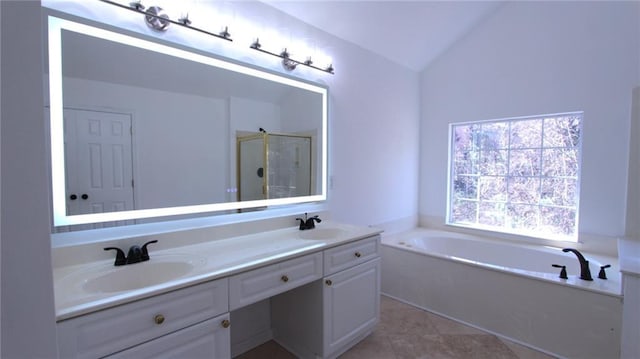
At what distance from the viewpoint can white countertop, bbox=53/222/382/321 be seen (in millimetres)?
968

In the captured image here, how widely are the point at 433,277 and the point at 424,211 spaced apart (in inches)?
49.0

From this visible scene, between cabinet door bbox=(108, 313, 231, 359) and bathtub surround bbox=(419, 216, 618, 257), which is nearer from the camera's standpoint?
cabinet door bbox=(108, 313, 231, 359)

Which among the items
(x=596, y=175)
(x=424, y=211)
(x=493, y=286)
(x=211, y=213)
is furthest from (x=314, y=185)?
(x=596, y=175)

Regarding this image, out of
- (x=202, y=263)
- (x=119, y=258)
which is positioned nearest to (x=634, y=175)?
(x=202, y=263)

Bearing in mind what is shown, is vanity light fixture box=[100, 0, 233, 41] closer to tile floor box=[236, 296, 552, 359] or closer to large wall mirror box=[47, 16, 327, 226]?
large wall mirror box=[47, 16, 327, 226]

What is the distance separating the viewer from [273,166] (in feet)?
7.17

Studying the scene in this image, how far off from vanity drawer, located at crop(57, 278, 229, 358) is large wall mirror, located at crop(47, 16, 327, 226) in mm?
623

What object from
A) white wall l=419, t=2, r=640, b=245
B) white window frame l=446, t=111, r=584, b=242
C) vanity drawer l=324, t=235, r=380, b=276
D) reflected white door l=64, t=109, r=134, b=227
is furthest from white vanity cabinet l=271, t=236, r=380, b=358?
white wall l=419, t=2, r=640, b=245

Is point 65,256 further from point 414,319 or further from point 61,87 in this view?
point 414,319

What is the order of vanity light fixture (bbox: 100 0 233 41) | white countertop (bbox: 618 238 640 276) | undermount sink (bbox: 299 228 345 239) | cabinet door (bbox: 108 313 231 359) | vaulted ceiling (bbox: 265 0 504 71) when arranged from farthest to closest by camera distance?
1. vaulted ceiling (bbox: 265 0 504 71)
2. undermount sink (bbox: 299 228 345 239)
3. white countertop (bbox: 618 238 640 276)
4. vanity light fixture (bbox: 100 0 233 41)
5. cabinet door (bbox: 108 313 231 359)

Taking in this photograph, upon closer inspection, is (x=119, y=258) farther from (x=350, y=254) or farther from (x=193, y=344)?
(x=350, y=254)

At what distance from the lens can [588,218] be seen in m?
2.63

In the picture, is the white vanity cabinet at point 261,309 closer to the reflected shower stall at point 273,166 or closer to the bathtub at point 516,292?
the reflected shower stall at point 273,166

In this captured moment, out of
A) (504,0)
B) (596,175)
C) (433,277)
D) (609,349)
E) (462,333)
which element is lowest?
(462,333)
